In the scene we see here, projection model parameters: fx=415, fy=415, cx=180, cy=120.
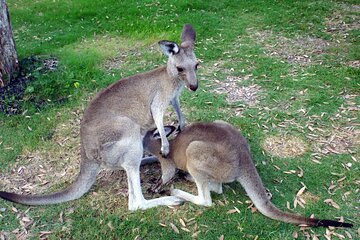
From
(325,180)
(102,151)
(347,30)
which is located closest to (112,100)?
(102,151)

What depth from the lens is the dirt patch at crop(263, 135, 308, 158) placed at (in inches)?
209

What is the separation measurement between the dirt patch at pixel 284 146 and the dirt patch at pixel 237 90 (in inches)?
38.2

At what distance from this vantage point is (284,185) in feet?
15.7

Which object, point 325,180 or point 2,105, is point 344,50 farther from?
point 2,105

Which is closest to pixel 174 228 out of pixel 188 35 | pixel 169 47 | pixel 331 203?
pixel 331 203

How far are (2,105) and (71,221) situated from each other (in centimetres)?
285

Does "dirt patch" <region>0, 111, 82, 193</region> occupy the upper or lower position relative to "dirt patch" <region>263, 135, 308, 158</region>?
lower

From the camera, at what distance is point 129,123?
14.8 ft

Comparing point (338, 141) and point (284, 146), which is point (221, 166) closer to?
point (284, 146)

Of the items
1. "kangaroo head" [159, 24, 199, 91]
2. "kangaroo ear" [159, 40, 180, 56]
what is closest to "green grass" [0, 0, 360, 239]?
"kangaroo head" [159, 24, 199, 91]

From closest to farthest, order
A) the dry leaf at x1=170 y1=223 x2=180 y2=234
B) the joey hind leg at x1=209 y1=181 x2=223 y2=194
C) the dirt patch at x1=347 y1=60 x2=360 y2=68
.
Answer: the dry leaf at x1=170 y1=223 x2=180 y2=234
the joey hind leg at x1=209 y1=181 x2=223 y2=194
the dirt patch at x1=347 y1=60 x2=360 y2=68

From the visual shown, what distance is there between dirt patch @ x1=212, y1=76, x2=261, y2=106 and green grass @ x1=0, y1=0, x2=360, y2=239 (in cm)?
11

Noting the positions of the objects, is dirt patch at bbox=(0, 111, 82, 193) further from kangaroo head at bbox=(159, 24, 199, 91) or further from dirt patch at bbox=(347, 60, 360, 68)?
dirt patch at bbox=(347, 60, 360, 68)

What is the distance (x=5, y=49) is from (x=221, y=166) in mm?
4313
